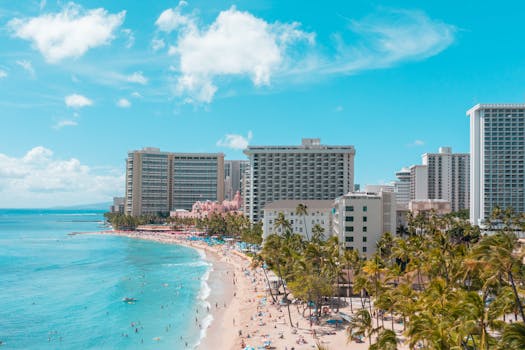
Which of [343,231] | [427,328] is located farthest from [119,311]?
[427,328]

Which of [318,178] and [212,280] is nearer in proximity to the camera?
[212,280]

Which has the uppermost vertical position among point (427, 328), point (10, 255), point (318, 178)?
point (318, 178)

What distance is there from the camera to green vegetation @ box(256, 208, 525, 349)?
2261 centimetres

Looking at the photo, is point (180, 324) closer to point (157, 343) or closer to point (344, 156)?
point (157, 343)

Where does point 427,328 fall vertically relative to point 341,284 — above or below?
above

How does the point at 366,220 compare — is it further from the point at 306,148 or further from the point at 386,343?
the point at 306,148

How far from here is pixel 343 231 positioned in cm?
7944

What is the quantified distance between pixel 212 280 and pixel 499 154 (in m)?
113

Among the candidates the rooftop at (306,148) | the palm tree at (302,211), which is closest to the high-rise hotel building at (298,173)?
the rooftop at (306,148)

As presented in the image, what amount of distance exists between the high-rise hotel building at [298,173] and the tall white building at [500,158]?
44.9m

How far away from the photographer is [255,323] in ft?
187

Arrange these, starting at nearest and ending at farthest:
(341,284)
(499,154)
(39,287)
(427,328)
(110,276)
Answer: (427,328) < (341,284) < (39,287) < (110,276) < (499,154)

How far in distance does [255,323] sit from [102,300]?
32.7 metres

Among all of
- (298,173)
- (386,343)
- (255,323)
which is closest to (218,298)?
(255,323)
